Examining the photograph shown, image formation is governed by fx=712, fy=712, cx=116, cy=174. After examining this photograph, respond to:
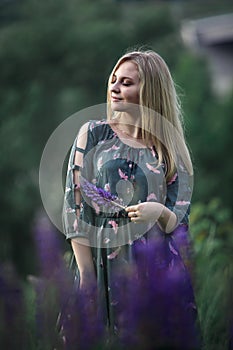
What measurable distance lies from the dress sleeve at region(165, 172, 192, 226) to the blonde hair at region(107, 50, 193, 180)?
0.08 feet

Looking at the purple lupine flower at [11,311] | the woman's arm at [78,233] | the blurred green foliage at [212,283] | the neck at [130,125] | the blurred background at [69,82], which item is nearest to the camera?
the purple lupine flower at [11,311]

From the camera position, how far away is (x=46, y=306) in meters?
1.19

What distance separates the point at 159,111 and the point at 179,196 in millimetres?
263

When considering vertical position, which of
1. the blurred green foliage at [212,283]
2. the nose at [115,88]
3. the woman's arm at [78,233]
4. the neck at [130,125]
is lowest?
the blurred green foliage at [212,283]

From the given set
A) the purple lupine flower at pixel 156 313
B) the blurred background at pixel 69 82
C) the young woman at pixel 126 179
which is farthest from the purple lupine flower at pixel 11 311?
the blurred background at pixel 69 82

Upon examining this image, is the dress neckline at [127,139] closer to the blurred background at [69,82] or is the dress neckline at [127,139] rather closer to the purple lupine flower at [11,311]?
the purple lupine flower at [11,311]

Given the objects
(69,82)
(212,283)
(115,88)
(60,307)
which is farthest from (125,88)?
(69,82)

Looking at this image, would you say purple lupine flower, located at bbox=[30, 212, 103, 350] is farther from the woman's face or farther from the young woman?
the woman's face

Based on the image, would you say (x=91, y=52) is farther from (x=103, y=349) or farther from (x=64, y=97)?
(x=103, y=349)

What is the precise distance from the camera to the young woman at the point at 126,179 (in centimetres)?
201

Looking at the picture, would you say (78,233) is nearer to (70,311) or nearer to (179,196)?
(179,196)

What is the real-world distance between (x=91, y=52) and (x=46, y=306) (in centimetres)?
884

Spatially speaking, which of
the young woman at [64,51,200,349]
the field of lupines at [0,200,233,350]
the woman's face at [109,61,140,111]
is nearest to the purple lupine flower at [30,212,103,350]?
the field of lupines at [0,200,233,350]

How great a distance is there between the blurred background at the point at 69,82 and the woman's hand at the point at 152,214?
18.7 feet
